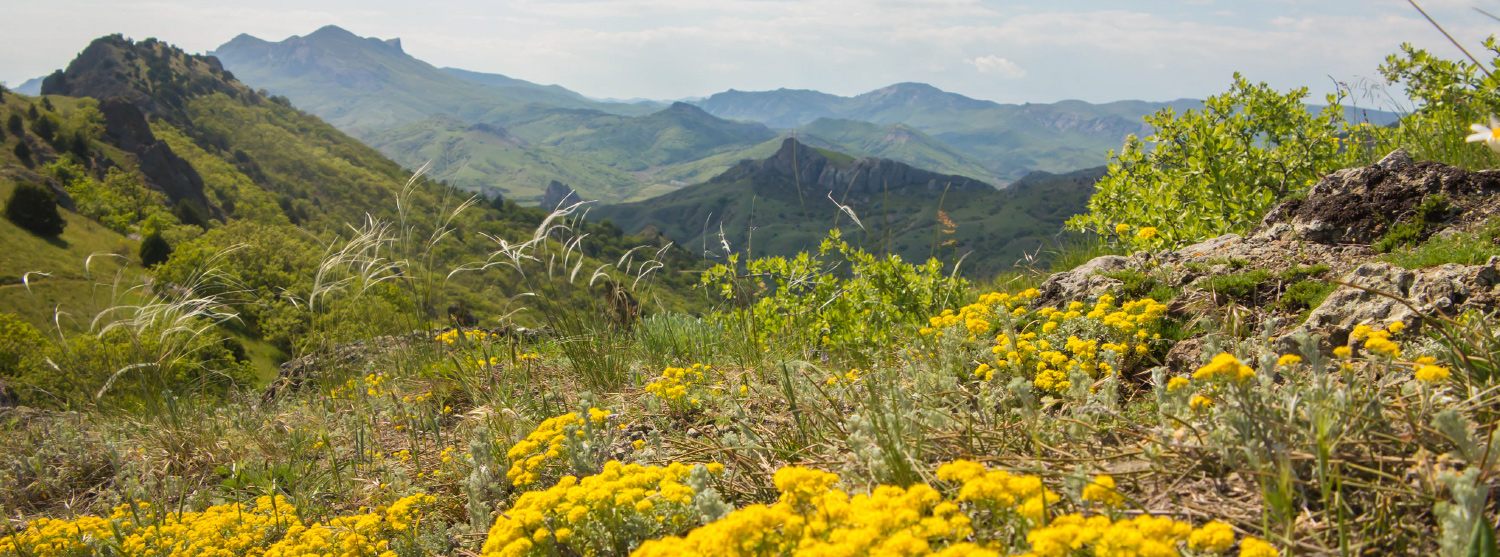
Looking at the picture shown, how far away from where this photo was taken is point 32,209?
5472 centimetres

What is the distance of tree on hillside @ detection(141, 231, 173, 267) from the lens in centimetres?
5891

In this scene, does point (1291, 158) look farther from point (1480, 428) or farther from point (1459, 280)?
point (1480, 428)

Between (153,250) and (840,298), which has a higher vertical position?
Answer: (840,298)

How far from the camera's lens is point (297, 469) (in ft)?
13.1

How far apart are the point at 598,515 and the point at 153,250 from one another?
77.6 meters

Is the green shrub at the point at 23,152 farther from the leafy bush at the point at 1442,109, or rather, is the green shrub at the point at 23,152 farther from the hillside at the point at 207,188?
the leafy bush at the point at 1442,109

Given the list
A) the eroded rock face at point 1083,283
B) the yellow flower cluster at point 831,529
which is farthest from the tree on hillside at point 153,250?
the yellow flower cluster at point 831,529

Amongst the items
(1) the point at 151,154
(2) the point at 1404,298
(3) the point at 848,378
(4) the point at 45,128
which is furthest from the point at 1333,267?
(4) the point at 45,128

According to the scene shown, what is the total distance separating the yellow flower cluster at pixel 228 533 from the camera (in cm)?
283

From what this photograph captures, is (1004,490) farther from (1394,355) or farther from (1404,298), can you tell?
(1404,298)

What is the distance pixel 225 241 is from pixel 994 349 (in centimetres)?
8171

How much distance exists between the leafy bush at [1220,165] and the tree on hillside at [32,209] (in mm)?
78022

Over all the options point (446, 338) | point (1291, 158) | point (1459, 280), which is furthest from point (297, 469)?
point (1291, 158)

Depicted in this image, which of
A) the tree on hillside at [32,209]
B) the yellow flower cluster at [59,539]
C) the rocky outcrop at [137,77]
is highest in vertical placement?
the rocky outcrop at [137,77]
